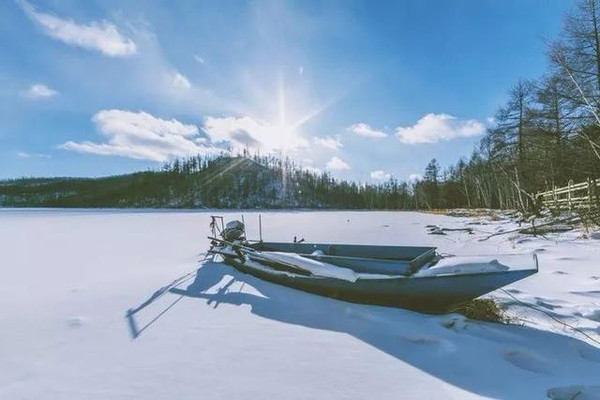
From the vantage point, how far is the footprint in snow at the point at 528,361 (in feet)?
12.4

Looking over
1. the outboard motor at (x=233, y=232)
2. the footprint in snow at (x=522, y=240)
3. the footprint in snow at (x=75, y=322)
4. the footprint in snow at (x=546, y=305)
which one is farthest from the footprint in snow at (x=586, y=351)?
the outboard motor at (x=233, y=232)

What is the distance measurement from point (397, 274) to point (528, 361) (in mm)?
2124

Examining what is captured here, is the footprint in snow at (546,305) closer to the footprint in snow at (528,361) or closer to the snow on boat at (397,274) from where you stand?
the snow on boat at (397,274)

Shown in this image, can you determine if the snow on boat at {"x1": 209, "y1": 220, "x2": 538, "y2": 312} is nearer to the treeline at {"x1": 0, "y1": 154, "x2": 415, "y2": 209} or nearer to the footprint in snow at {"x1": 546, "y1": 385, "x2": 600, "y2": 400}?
the footprint in snow at {"x1": 546, "y1": 385, "x2": 600, "y2": 400}

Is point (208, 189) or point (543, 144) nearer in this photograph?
point (543, 144)

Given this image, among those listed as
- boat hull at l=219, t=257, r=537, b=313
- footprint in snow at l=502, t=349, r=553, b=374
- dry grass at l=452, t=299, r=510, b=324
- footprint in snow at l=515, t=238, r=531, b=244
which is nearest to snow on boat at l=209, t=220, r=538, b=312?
boat hull at l=219, t=257, r=537, b=313

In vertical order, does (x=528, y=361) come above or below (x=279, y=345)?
below

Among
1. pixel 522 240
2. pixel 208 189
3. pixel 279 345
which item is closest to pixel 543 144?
pixel 522 240

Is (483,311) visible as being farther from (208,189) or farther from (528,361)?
(208,189)

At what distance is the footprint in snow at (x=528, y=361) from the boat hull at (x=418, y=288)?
2.81 ft

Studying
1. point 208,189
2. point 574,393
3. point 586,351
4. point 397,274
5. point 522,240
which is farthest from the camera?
point 208,189

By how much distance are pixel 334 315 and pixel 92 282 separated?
5.51 m

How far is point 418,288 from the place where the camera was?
16.9 feet

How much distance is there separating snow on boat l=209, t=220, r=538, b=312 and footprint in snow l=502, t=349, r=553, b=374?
2.82ft
